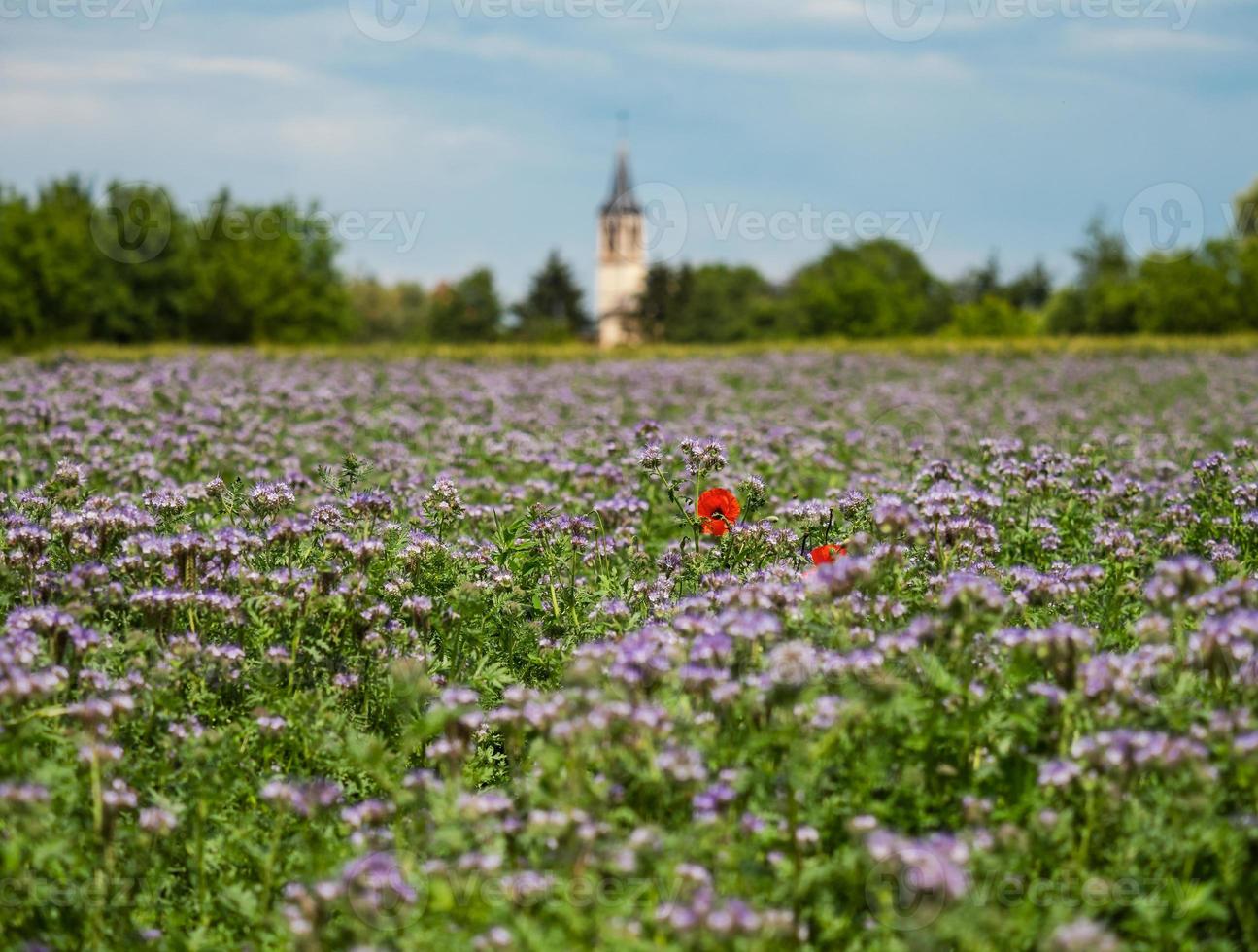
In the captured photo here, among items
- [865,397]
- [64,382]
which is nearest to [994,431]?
[865,397]

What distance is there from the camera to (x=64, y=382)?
50.7ft

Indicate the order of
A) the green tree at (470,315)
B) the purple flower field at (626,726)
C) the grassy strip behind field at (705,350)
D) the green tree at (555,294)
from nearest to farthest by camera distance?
the purple flower field at (626,726), the grassy strip behind field at (705,350), the green tree at (470,315), the green tree at (555,294)

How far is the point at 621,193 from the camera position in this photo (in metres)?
159

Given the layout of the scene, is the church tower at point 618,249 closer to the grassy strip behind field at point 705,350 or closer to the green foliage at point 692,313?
the green foliage at point 692,313

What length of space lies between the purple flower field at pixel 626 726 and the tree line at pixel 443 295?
136 ft

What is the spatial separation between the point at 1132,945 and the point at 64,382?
48.5 feet

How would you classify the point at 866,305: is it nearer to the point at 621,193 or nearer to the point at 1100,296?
the point at 1100,296

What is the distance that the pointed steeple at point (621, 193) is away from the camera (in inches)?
5960

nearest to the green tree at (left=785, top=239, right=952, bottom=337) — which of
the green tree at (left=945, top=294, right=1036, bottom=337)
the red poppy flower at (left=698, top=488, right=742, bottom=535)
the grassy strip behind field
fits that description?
the green tree at (left=945, top=294, right=1036, bottom=337)

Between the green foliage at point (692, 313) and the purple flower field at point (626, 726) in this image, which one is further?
the green foliage at point (692, 313)

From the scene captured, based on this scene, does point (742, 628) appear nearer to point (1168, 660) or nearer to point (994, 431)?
point (1168, 660)

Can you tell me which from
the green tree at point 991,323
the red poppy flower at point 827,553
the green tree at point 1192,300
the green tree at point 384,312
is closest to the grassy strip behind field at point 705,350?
the red poppy flower at point 827,553

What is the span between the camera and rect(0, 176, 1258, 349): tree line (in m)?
62.0

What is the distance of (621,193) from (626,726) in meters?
159
